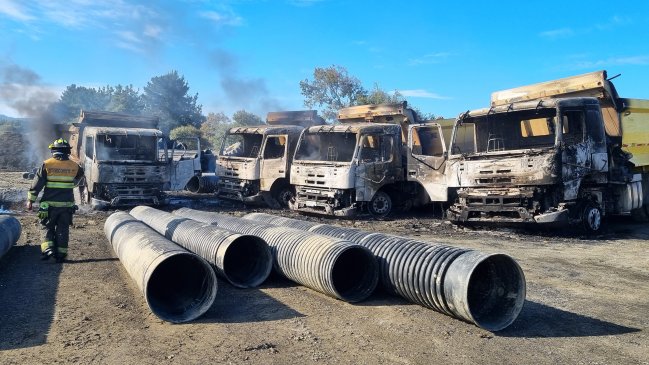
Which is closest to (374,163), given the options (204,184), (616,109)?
(616,109)

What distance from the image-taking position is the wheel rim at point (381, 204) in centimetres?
1218

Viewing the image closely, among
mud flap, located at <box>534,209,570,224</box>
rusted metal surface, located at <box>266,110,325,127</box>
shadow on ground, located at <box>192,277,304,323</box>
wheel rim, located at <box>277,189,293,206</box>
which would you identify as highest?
rusted metal surface, located at <box>266,110,325,127</box>

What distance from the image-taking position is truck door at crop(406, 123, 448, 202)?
Result: 10.7m

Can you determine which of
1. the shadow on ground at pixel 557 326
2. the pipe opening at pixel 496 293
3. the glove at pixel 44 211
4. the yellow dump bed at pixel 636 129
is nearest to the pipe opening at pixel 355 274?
the pipe opening at pixel 496 293

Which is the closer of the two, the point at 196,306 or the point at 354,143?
the point at 196,306

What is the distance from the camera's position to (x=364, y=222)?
11.5 metres

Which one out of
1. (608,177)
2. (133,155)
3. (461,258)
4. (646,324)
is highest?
(133,155)

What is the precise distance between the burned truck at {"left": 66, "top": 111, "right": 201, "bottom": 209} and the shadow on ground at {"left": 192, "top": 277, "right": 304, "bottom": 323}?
26.4 feet

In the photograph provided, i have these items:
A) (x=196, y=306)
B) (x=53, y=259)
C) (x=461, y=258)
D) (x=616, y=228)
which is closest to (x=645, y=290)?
(x=461, y=258)

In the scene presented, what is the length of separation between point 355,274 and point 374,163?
647cm

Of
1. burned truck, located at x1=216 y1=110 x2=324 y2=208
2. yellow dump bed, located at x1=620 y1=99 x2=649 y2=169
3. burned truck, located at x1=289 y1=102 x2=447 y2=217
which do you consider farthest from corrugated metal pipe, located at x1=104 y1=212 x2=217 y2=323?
yellow dump bed, located at x1=620 y1=99 x2=649 y2=169

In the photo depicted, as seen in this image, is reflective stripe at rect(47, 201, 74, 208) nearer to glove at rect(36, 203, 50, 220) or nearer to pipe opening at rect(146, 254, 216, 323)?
glove at rect(36, 203, 50, 220)

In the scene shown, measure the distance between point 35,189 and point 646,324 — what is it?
24.2 ft

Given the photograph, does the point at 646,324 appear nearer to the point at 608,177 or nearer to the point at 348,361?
the point at 348,361
